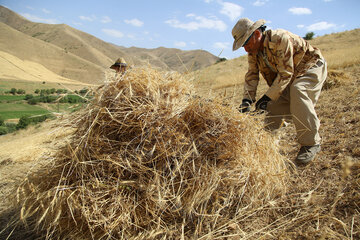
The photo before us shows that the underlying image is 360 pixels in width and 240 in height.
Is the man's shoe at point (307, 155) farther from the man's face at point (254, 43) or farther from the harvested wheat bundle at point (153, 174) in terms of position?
the man's face at point (254, 43)

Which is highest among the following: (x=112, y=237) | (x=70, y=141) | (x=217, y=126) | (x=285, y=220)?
(x=217, y=126)

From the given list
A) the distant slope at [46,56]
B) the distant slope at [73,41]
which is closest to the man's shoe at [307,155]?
the distant slope at [46,56]

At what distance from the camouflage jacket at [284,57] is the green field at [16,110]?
3060cm

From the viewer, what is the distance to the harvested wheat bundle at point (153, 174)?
149 cm

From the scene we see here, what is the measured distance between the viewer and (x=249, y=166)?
1656 millimetres

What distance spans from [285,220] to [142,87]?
1.49m

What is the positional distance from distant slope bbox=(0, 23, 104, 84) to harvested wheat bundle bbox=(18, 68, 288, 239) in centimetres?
7420

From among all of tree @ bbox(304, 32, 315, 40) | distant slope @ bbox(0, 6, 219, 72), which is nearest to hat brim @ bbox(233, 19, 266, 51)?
tree @ bbox(304, 32, 315, 40)

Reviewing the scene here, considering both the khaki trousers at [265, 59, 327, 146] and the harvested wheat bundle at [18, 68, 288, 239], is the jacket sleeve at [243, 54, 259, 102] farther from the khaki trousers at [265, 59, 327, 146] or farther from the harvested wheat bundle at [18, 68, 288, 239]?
the harvested wheat bundle at [18, 68, 288, 239]

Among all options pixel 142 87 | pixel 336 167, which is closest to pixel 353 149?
pixel 336 167

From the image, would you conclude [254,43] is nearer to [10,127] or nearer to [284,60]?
[284,60]

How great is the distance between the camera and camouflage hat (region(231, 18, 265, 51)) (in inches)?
89.8

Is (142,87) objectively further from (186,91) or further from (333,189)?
(333,189)

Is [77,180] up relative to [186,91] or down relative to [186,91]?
down
